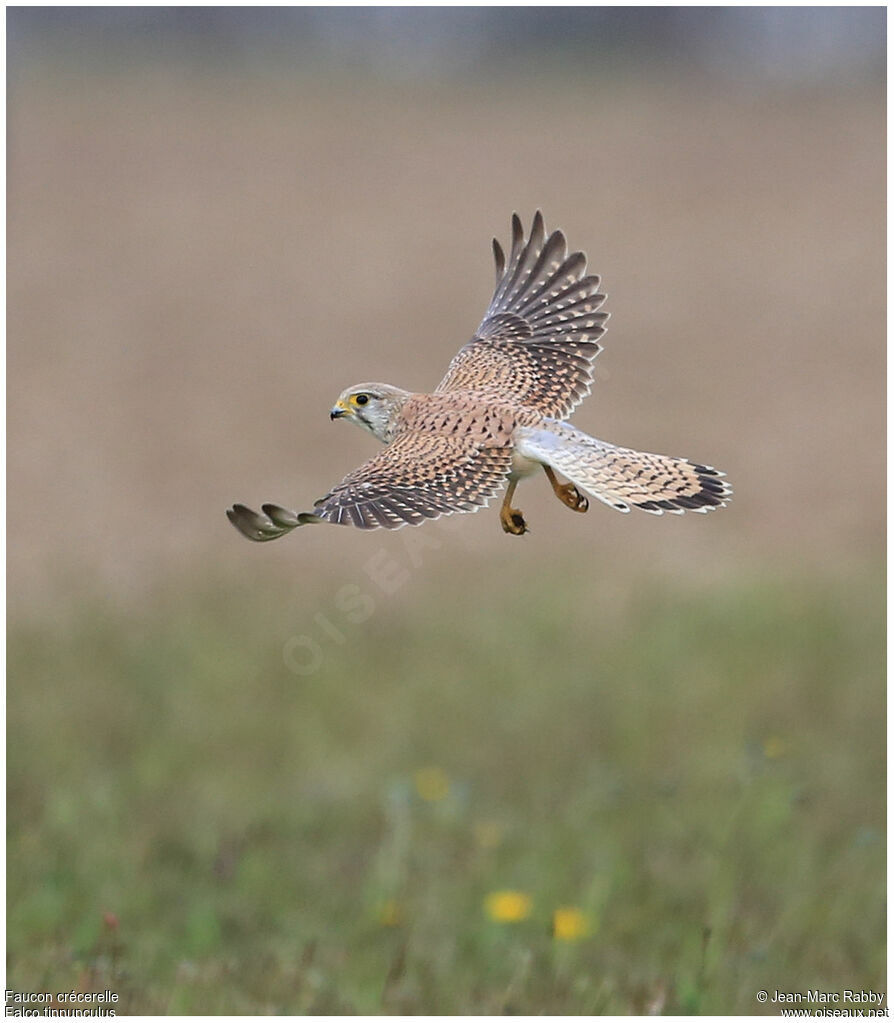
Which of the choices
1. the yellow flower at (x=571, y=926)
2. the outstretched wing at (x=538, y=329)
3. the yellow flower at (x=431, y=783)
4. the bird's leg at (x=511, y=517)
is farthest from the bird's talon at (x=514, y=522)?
the yellow flower at (x=431, y=783)

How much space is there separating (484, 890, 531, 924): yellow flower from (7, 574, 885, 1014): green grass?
0.06 meters

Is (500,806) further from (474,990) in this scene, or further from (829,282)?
(829,282)

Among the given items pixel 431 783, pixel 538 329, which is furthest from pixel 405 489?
pixel 431 783

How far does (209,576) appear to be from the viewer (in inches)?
468

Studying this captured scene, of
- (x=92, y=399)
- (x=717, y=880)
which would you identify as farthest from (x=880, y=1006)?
(x=92, y=399)

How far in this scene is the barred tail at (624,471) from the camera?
163 centimetres

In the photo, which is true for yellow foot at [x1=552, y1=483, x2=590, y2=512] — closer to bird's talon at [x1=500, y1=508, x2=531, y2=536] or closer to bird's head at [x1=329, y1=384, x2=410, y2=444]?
bird's talon at [x1=500, y1=508, x2=531, y2=536]

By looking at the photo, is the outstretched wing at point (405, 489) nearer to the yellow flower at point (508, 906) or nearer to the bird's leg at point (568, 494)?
the bird's leg at point (568, 494)

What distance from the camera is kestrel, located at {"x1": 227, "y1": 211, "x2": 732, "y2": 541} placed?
5.05 ft

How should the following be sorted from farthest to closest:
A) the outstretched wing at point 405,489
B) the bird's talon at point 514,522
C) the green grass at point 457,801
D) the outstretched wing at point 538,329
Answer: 1. the green grass at point 457,801
2. the outstretched wing at point 538,329
3. the bird's talon at point 514,522
4. the outstretched wing at point 405,489

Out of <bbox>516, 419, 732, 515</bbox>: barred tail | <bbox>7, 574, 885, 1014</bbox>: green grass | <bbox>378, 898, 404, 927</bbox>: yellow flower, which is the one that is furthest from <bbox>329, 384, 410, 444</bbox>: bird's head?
<bbox>378, 898, 404, 927</bbox>: yellow flower

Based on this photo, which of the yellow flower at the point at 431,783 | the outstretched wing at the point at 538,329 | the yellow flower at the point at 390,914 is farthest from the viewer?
the yellow flower at the point at 431,783

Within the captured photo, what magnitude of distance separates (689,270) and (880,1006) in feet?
10.5

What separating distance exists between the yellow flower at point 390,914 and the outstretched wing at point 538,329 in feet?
17.6
